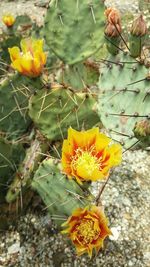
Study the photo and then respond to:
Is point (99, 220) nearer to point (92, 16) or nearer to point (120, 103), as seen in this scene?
point (120, 103)

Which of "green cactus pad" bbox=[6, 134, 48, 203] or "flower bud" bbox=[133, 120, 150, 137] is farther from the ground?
"flower bud" bbox=[133, 120, 150, 137]

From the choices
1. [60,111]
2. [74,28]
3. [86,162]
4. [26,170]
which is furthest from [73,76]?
[86,162]

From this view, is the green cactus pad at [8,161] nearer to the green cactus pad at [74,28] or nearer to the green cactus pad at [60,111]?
the green cactus pad at [60,111]

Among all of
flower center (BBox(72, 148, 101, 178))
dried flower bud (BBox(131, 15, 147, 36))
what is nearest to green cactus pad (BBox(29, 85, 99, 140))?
dried flower bud (BBox(131, 15, 147, 36))

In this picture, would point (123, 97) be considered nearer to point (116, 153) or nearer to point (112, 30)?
point (112, 30)

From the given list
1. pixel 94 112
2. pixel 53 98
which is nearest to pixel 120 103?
pixel 94 112

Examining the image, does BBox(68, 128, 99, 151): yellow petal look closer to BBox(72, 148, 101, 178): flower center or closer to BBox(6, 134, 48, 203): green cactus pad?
BBox(72, 148, 101, 178): flower center

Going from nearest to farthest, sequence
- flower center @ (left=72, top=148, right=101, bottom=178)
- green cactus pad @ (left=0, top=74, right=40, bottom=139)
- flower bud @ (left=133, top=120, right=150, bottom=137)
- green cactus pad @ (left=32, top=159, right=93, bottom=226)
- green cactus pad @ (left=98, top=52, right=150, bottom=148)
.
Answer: flower center @ (left=72, top=148, right=101, bottom=178) → flower bud @ (left=133, top=120, right=150, bottom=137) → green cactus pad @ (left=32, top=159, right=93, bottom=226) → green cactus pad @ (left=98, top=52, right=150, bottom=148) → green cactus pad @ (left=0, top=74, right=40, bottom=139)
